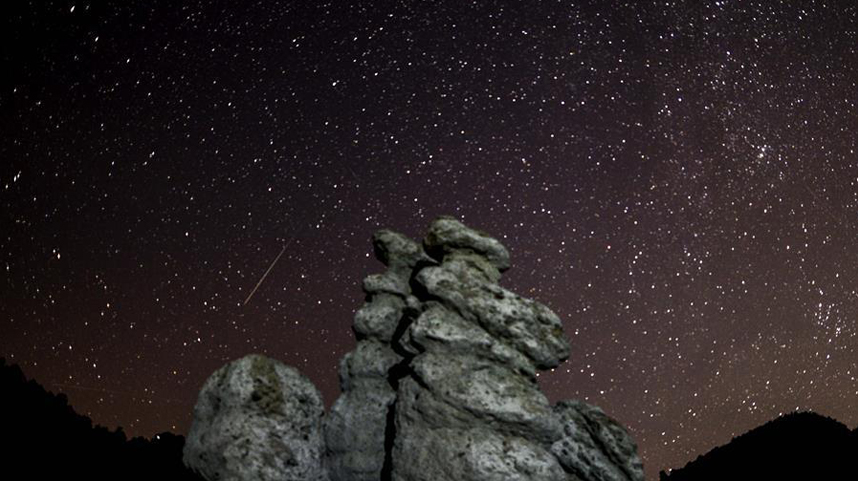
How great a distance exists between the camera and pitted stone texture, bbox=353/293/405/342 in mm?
19109

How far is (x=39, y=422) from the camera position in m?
59.5

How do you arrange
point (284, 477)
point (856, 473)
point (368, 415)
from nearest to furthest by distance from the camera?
point (284, 477)
point (368, 415)
point (856, 473)

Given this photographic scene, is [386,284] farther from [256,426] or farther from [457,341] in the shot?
[256,426]

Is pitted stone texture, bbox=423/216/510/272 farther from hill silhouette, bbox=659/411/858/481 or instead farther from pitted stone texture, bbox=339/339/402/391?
hill silhouette, bbox=659/411/858/481

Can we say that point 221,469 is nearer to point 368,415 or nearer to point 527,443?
point 368,415

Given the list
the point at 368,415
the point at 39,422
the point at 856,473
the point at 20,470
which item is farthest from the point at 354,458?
the point at 856,473

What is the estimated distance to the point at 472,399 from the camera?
13.7 metres

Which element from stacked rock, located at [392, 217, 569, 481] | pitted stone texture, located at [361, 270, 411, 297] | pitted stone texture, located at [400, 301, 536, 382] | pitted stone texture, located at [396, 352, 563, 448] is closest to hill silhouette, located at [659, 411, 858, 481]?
pitted stone texture, located at [361, 270, 411, 297]

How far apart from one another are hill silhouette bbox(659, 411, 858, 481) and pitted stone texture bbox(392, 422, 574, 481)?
85.7 meters

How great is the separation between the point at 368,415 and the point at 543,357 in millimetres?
5459

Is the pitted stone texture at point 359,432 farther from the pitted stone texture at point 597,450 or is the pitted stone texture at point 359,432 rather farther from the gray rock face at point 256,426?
the pitted stone texture at point 597,450

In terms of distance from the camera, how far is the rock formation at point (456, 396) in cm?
1347

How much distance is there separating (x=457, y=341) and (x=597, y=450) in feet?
16.6

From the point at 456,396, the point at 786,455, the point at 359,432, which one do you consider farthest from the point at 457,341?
the point at 786,455
